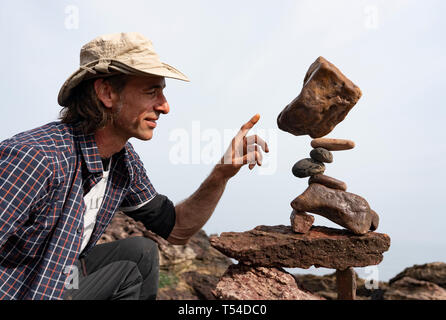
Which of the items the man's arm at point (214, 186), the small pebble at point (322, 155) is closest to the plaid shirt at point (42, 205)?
the man's arm at point (214, 186)

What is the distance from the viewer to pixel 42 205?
3121mm

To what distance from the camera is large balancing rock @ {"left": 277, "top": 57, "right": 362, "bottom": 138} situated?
12.5ft

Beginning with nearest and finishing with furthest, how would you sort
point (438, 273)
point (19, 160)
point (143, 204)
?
point (19, 160) → point (143, 204) → point (438, 273)

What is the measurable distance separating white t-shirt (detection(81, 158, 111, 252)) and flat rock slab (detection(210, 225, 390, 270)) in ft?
4.03

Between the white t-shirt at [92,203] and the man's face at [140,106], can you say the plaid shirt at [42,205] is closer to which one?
the white t-shirt at [92,203]

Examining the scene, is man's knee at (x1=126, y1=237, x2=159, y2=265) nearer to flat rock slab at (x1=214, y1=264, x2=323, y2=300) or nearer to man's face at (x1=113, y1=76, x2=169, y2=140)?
flat rock slab at (x1=214, y1=264, x2=323, y2=300)

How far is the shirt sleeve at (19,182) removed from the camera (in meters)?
2.87

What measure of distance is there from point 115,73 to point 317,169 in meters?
2.33

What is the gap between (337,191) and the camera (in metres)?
4.08

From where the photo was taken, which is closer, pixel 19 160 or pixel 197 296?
pixel 19 160

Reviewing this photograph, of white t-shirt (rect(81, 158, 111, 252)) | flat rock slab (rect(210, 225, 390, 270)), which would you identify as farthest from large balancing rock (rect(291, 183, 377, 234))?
white t-shirt (rect(81, 158, 111, 252))
